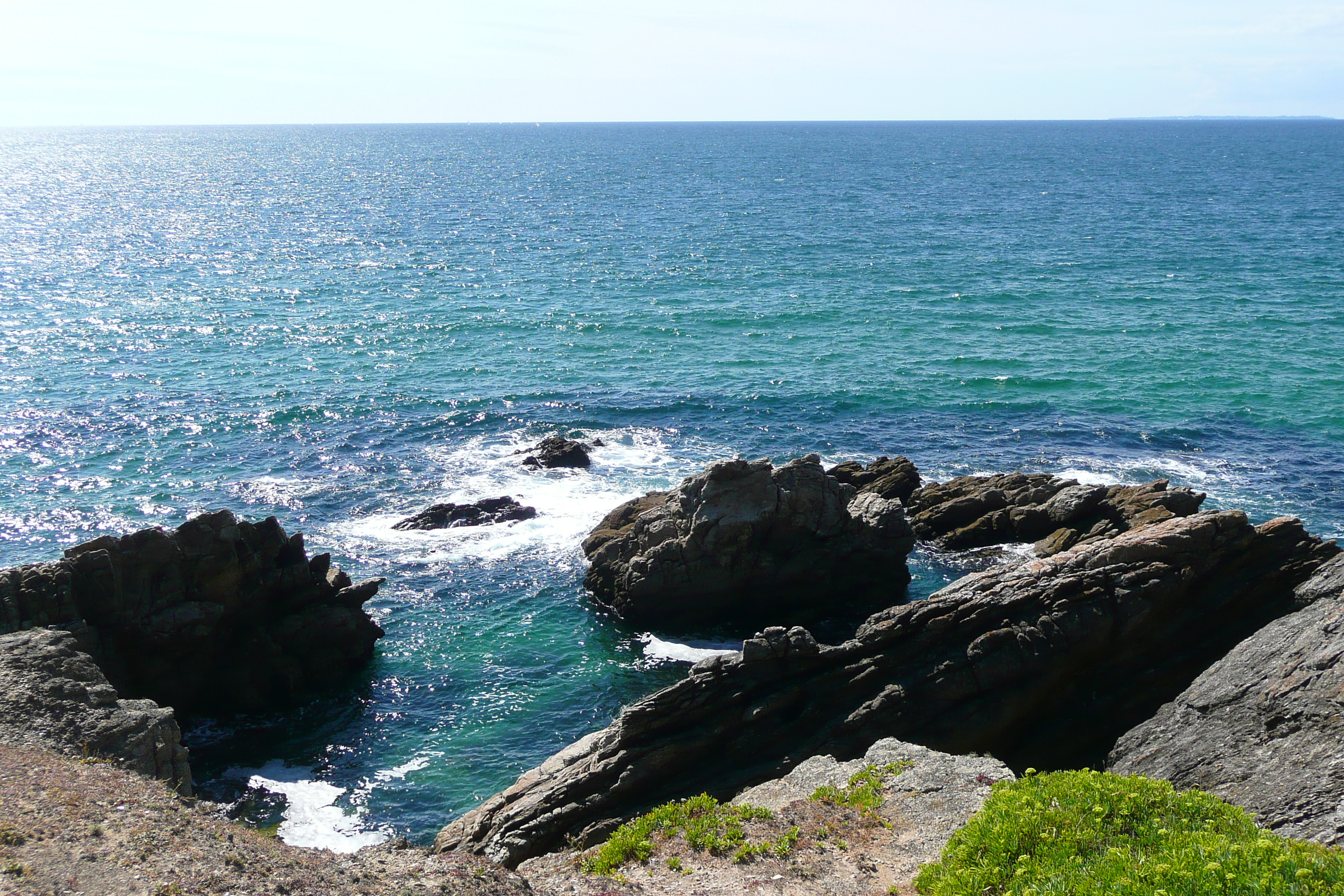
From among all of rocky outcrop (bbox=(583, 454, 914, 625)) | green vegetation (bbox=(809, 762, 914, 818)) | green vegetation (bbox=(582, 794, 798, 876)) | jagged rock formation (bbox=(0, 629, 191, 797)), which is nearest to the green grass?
green vegetation (bbox=(809, 762, 914, 818))

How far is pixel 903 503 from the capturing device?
46.5 m

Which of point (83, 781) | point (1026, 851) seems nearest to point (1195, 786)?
point (1026, 851)

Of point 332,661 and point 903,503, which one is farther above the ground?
point 903,503

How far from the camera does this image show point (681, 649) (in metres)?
37.6

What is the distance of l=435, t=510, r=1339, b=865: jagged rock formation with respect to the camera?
85.8 ft

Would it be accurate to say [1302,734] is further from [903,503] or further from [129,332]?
[129,332]

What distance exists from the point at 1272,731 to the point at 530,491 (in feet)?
119

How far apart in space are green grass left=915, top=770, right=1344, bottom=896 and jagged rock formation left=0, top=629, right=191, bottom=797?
19.9 metres

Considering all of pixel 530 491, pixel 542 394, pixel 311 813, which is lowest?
pixel 311 813

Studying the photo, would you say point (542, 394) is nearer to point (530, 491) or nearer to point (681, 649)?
point (530, 491)

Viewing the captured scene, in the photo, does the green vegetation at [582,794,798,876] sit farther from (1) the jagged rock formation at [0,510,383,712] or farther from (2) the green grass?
(1) the jagged rock formation at [0,510,383,712]

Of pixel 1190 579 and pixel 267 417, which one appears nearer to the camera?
pixel 1190 579

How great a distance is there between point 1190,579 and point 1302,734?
9061 mm

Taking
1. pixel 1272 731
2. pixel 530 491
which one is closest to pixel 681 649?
pixel 530 491
